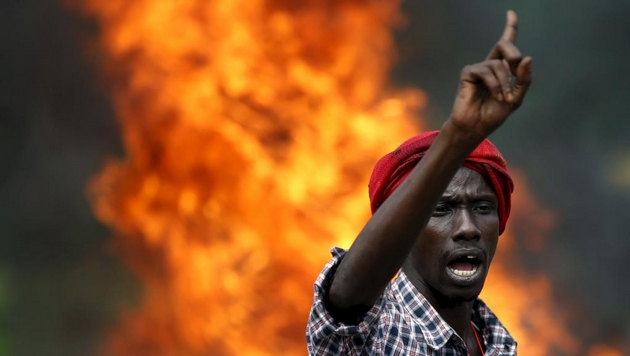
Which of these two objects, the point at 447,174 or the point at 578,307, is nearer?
the point at 447,174

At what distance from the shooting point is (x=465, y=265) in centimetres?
293

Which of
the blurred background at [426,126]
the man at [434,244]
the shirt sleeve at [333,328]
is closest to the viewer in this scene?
the man at [434,244]

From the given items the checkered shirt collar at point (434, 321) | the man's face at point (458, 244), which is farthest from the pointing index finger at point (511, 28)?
the checkered shirt collar at point (434, 321)

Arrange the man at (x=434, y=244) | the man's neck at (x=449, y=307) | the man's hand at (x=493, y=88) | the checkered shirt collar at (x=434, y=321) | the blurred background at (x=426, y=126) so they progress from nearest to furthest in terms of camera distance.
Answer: the man's hand at (x=493, y=88) → the man at (x=434, y=244) → the checkered shirt collar at (x=434, y=321) → the man's neck at (x=449, y=307) → the blurred background at (x=426, y=126)

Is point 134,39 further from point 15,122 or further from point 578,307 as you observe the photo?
point 578,307

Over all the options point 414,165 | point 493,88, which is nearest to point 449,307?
point 414,165

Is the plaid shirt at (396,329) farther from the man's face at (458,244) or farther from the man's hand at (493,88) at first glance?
the man's hand at (493,88)

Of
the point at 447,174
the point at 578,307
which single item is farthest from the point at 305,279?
the point at 447,174

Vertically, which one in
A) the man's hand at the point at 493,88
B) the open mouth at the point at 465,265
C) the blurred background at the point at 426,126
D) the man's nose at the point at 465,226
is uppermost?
the blurred background at the point at 426,126

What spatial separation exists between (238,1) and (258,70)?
0.67m

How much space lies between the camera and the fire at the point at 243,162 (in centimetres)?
799

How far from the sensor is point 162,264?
8.09 meters

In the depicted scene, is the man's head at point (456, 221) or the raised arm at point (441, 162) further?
the man's head at point (456, 221)

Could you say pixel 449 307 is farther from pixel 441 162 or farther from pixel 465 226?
pixel 441 162
